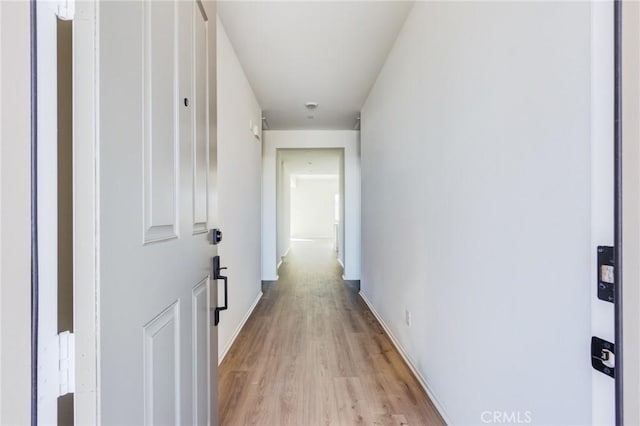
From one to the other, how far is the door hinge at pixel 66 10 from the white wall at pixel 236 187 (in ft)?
6.24

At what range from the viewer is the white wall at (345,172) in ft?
17.6

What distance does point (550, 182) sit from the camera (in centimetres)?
95

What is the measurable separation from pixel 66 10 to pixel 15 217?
1.15 feet

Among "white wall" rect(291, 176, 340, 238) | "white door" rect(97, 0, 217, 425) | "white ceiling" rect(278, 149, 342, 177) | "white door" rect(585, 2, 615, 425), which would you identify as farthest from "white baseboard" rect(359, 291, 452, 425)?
"white wall" rect(291, 176, 340, 238)

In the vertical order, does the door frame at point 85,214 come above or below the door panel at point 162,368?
above

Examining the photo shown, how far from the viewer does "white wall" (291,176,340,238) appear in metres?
13.1

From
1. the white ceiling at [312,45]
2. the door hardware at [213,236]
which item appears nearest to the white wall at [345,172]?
the white ceiling at [312,45]

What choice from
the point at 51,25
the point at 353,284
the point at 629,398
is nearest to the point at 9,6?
the point at 51,25

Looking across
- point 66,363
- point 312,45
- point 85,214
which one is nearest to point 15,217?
point 85,214

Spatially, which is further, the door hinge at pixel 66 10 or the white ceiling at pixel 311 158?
the white ceiling at pixel 311 158

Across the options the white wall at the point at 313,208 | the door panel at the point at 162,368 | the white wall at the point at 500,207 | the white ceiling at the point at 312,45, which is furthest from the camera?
the white wall at the point at 313,208

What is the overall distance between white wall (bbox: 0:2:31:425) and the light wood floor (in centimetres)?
148

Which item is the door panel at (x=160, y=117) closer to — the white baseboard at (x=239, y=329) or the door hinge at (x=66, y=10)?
the door hinge at (x=66, y=10)

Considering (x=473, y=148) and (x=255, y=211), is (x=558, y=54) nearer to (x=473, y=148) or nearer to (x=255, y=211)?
(x=473, y=148)
